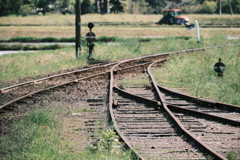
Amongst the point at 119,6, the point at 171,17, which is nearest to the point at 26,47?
the point at 171,17

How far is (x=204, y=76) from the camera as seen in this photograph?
1439 centimetres

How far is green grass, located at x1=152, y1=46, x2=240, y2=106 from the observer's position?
11854 millimetres

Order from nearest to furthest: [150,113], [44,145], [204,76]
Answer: [44,145], [150,113], [204,76]

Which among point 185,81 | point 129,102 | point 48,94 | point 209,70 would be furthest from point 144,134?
point 209,70

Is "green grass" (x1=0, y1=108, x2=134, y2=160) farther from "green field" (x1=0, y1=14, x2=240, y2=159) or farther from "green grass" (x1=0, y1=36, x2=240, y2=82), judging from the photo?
"green grass" (x1=0, y1=36, x2=240, y2=82)

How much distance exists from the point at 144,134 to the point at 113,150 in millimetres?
1160

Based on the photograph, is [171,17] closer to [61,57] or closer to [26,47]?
[26,47]

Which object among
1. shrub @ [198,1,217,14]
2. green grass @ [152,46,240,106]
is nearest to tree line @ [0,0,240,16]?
shrub @ [198,1,217,14]

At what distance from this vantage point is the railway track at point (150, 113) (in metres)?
7.18

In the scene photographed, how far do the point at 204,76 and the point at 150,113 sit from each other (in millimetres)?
5290

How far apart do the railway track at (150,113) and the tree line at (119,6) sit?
2345 inches

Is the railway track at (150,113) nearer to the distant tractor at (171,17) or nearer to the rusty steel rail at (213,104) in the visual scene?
the rusty steel rail at (213,104)

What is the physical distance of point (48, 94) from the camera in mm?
12023

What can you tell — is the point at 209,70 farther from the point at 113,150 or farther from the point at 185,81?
the point at 113,150
